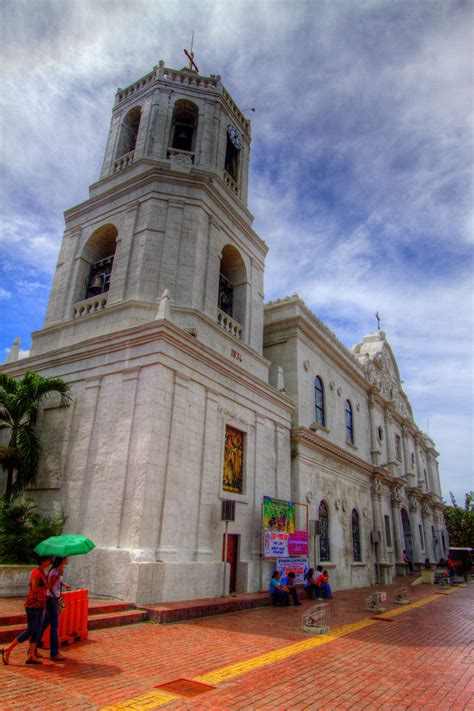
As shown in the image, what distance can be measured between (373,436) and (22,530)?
21716 mm

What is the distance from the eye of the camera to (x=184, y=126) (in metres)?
19.9

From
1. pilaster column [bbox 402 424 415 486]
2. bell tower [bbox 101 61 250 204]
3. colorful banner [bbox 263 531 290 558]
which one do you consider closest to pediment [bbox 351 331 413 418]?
pilaster column [bbox 402 424 415 486]

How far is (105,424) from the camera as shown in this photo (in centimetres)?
1253

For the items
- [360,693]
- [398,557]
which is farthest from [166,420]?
[398,557]

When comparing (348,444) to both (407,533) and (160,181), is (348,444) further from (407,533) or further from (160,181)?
(160,181)

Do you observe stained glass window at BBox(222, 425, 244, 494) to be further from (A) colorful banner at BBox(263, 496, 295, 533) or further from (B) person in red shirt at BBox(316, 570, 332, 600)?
(B) person in red shirt at BBox(316, 570, 332, 600)

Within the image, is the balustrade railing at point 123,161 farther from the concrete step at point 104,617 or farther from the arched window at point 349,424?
the arched window at point 349,424

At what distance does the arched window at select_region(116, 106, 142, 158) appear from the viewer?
64.1 feet

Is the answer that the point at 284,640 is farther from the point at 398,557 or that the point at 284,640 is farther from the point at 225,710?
the point at 398,557

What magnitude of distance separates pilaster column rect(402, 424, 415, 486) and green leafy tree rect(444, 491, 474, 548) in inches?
761

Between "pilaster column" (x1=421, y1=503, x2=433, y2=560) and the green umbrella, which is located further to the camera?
"pilaster column" (x1=421, y1=503, x2=433, y2=560)

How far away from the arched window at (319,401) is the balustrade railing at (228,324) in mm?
6103

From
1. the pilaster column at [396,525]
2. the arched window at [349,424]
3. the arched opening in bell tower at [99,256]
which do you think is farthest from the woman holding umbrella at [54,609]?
the pilaster column at [396,525]

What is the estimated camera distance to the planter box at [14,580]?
32.8 ft
